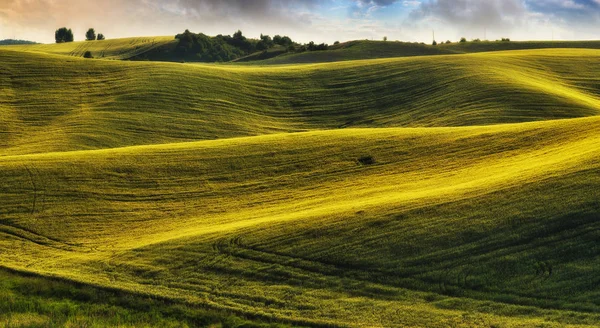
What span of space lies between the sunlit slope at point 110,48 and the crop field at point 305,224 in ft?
271

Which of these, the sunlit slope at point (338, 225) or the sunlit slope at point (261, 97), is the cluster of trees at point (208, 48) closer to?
the sunlit slope at point (261, 97)

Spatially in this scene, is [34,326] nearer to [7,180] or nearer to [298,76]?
[7,180]

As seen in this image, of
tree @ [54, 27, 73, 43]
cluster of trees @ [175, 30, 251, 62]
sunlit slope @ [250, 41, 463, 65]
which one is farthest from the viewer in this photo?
tree @ [54, 27, 73, 43]

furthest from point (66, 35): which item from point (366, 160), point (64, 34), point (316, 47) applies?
point (366, 160)

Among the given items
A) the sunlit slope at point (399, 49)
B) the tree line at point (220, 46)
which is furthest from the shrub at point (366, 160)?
the tree line at point (220, 46)

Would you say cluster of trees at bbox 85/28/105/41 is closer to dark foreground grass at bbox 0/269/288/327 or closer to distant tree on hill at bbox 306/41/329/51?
distant tree on hill at bbox 306/41/329/51

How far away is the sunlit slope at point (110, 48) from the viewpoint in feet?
419

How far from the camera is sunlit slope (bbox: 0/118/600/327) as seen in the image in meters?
17.5

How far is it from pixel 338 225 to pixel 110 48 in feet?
412

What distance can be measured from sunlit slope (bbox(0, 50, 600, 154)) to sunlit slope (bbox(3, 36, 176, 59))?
64.1 m

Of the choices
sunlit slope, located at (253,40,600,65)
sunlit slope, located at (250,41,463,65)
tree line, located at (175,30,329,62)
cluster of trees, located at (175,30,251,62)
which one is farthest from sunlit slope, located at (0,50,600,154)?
cluster of trees, located at (175,30,251,62)

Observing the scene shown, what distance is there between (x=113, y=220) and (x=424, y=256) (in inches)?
486

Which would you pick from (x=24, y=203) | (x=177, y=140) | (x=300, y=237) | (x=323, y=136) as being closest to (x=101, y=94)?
(x=177, y=140)

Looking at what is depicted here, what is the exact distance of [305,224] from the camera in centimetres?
2242
